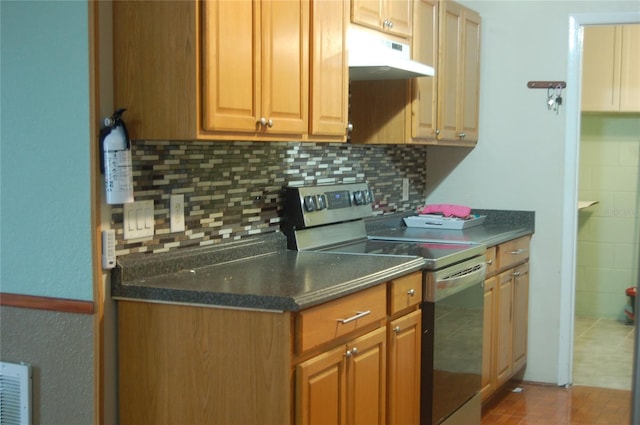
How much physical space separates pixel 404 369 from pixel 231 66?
1326mm

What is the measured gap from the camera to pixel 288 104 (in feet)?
9.41

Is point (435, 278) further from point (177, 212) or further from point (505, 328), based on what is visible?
point (505, 328)

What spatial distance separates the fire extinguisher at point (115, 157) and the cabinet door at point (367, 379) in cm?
88

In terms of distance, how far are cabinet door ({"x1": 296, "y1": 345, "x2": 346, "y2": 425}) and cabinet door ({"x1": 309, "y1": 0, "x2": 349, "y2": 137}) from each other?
869 millimetres

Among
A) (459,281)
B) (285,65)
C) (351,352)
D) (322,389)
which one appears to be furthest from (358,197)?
(322,389)

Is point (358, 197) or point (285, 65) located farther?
point (358, 197)

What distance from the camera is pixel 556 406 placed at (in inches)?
172

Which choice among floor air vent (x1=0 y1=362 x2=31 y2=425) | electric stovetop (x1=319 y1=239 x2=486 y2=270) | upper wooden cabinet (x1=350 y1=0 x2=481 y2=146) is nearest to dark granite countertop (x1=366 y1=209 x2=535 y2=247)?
electric stovetop (x1=319 y1=239 x2=486 y2=270)

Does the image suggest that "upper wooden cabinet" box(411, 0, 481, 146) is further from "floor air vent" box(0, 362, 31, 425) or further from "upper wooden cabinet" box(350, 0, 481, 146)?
"floor air vent" box(0, 362, 31, 425)

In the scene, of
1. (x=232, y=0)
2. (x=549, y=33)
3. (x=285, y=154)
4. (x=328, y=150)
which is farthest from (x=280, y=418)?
(x=549, y=33)

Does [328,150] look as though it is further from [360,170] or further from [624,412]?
[624,412]

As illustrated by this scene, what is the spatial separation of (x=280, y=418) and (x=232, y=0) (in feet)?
4.03

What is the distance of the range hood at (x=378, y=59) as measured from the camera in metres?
3.32

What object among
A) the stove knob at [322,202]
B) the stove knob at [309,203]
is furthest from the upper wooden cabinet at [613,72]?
the stove knob at [309,203]
